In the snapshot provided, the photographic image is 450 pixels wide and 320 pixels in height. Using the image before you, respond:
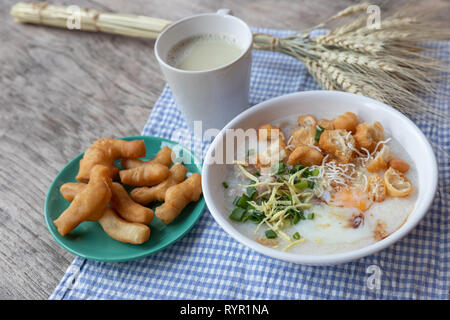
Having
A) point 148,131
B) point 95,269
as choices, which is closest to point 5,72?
point 148,131

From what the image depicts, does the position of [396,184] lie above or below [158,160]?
above

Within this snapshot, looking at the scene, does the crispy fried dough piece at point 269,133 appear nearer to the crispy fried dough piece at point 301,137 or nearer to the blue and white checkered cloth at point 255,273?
the crispy fried dough piece at point 301,137

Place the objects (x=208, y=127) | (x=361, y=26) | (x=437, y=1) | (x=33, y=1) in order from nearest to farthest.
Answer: (x=208, y=127) < (x=361, y=26) < (x=437, y=1) < (x=33, y=1)

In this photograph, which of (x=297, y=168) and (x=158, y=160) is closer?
(x=297, y=168)

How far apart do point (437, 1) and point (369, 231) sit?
50.2 inches

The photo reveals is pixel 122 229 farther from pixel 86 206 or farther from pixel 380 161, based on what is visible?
pixel 380 161

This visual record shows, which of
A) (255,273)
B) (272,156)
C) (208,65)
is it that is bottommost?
(255,273)

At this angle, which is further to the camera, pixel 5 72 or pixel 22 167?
pixel 5 72

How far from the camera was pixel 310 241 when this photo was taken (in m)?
1.01

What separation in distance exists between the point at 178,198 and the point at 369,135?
540 millimetres

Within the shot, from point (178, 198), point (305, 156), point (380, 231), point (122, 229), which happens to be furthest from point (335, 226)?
point (122, 229)

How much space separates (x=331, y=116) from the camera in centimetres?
128
